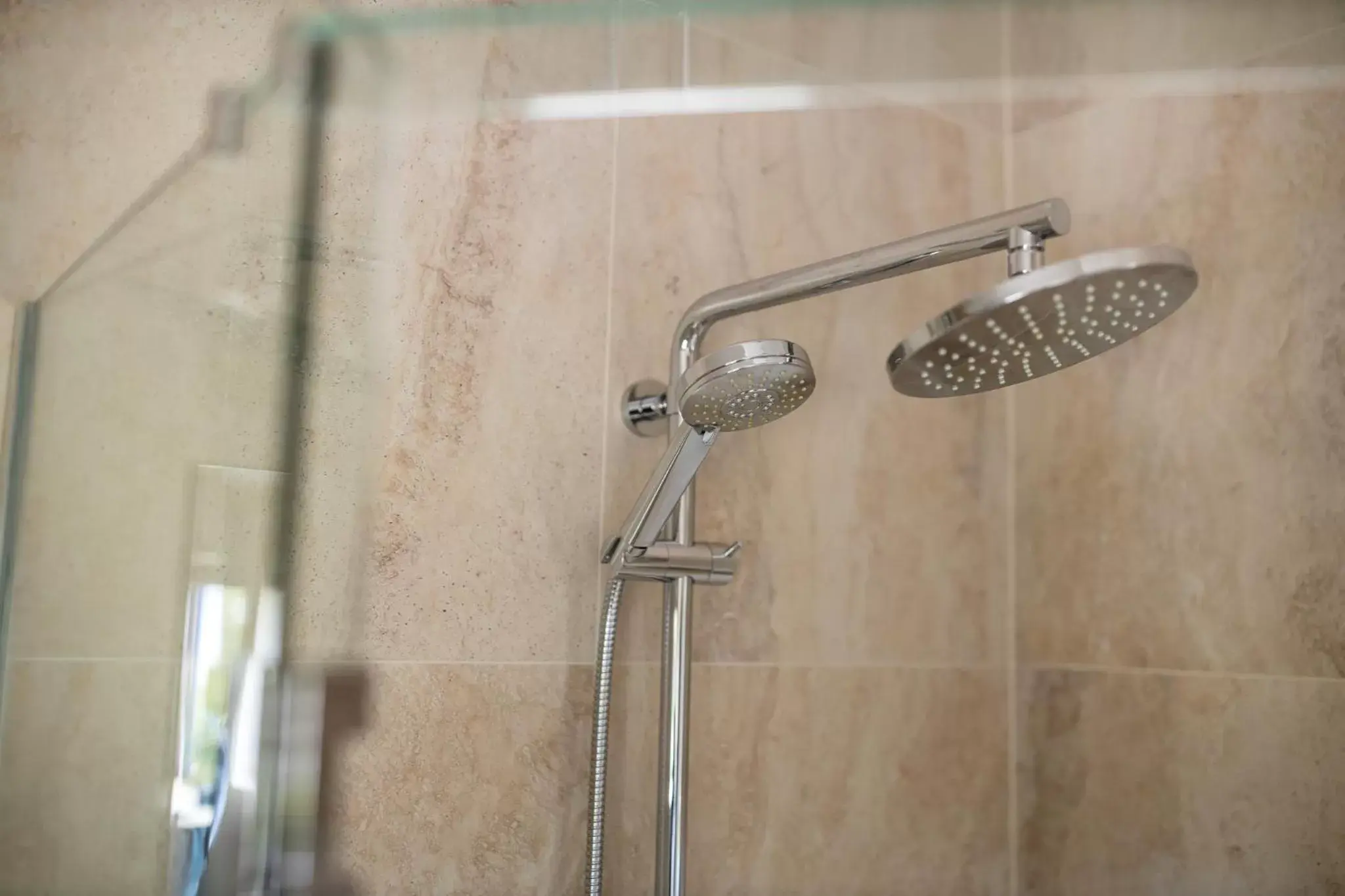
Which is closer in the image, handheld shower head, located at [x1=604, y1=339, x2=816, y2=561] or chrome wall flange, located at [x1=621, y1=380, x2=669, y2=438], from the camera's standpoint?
handheld shower head, located at [x1=604, y1=339, x2=816, y2=561]

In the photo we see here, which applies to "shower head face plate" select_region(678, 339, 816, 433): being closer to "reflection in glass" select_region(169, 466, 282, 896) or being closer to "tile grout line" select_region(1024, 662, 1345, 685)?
"reflection in glass" select_region(169, 466, 282, 896)

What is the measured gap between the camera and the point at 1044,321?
608mm

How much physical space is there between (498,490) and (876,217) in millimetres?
492

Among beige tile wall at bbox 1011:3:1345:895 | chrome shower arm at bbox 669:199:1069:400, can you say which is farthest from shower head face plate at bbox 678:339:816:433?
beige tile wall at bbox 1011:3:1345:895

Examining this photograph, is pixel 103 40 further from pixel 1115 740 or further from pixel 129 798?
pixel 1115 740

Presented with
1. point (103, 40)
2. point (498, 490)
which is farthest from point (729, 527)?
point (103, 40)

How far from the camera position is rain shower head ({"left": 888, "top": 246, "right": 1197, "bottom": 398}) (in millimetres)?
571

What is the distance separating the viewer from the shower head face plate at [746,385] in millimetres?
645

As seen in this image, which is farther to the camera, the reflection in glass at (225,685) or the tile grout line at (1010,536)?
the tile grout line at (1010,536)

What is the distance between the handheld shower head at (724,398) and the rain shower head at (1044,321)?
63 millimetres

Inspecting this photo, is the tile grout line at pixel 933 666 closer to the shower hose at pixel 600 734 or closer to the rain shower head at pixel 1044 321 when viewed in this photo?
the shower hose at pixel 600 734

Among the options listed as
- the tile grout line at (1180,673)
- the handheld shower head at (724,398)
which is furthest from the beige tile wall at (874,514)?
the handheld shower head at (724,398)

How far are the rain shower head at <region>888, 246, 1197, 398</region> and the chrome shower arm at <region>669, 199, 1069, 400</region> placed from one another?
0.08m

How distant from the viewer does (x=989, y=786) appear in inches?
43.3
